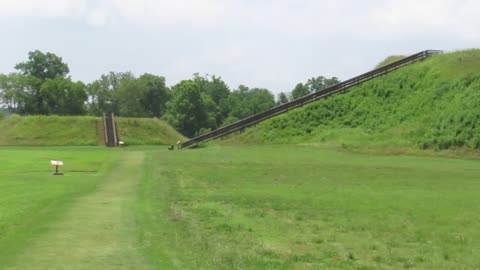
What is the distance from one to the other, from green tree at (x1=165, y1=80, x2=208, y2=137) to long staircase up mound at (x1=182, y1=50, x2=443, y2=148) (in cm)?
5966

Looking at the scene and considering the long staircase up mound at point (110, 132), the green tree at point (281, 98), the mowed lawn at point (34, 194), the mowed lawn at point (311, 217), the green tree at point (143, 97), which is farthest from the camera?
the green tree at point (281, 98)

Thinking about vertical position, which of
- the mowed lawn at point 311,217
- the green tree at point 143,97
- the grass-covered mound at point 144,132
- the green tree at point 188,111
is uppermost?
the green tree at point 143,97

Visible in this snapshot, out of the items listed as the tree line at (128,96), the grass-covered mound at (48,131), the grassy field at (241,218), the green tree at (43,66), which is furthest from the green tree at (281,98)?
the grassy field at (241,218)

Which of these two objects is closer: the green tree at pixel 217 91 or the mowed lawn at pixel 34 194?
the mowed lawn at pixel 34 194

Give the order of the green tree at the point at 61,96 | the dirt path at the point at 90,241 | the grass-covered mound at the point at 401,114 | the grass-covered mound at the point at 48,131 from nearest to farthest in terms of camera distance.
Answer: the dirt path at the point at 90,241 < the grass-covered mound at the point at 401,114 < the grass-covered mound at the point at 48,131 < the green tree at the point at 61,96

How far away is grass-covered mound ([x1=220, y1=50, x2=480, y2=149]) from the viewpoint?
47.2m

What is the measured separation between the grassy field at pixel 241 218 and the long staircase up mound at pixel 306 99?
2622 cm

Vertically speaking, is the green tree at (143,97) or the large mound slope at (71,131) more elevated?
the green tree at (143,97)

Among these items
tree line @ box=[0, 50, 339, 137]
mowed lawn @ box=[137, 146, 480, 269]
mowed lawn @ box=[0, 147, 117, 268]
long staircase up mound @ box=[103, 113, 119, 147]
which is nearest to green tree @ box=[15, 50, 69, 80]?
tree line @ box=[0, 50, 339, 137]

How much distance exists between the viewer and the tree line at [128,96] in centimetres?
11794

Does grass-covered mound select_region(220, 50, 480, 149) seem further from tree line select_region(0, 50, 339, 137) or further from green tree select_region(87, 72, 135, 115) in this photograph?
green tree select_region(87, 72, 135, 115)

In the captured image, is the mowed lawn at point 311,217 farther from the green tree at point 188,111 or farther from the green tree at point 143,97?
the green tree at point 143,97

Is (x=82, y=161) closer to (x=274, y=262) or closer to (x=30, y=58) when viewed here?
(x=274, y=262)

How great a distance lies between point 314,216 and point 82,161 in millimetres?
25649
